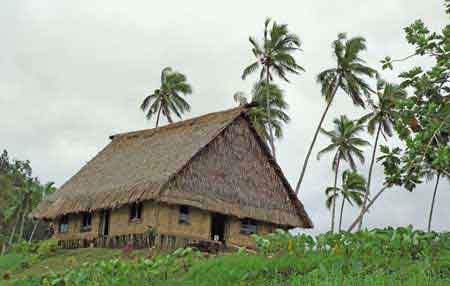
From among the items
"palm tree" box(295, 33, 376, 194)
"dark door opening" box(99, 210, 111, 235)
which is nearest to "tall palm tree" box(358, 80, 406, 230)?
"palm tree" box(295, 33, 376, 194)

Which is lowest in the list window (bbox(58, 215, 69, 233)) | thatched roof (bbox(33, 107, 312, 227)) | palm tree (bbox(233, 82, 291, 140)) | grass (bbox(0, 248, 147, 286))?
grass (bbox(0, 248, 147, 286))

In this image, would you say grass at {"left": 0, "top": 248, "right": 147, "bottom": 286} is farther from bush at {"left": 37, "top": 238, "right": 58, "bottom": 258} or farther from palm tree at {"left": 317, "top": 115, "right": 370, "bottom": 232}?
palm tree at {"left": 317, "top": 115, "right": 370, "bottom": 232}

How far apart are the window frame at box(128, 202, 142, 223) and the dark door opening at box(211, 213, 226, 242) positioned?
97.3 inches

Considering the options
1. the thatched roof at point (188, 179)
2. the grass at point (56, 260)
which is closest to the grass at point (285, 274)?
the grass at point (56, 260)

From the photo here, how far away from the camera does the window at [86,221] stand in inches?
960

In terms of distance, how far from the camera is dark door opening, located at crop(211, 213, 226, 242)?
22.8 metres

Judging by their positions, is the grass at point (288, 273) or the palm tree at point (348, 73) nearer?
the grass at point (288, 273)

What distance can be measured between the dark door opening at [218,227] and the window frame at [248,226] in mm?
681


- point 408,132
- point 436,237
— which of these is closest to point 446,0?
point 408,132

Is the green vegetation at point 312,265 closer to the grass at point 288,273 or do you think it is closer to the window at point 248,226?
the grass at point 288,273

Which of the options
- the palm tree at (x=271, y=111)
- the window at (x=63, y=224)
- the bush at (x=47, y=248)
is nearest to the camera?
the bush at (x=47, y=248)

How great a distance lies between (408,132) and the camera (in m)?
8.81

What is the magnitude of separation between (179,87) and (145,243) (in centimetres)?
1891

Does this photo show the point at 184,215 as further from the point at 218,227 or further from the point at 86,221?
the point at 86,221
